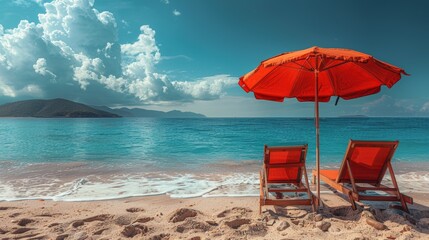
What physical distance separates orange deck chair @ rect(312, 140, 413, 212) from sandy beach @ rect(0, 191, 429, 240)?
0.27 meters

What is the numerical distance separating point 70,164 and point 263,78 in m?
9.95

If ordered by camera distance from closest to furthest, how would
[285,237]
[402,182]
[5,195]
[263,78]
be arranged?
[285,237] → [263,78] → [5,195] → [402,182]

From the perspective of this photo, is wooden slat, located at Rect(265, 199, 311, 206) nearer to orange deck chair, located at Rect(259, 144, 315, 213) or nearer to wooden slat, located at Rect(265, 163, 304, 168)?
orange deck chair, located at Rect(259, 144, 315, 213)

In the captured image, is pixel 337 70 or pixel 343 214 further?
pixel 337 70

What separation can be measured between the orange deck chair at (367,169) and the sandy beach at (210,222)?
0.27 m

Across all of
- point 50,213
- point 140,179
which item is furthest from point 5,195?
point 140,179

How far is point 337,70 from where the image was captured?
5820 millimetres

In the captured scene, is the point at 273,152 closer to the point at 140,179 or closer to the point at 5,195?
the point at 140,179

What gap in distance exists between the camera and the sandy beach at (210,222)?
3.76 meters

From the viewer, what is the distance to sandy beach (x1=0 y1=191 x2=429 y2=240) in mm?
3756

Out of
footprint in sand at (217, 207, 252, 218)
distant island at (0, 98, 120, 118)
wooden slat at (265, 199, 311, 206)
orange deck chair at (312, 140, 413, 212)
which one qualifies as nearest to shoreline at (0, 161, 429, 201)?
footprint in sand at (217, 207, 252, 218)

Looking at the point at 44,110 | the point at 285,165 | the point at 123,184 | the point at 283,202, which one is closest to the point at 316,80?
the point at 285,165

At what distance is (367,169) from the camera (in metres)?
5.25

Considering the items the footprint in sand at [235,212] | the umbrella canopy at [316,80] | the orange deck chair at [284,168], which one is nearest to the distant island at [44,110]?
the umbrella canopy at [316,80]
